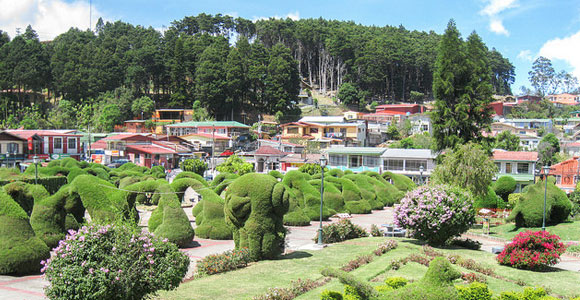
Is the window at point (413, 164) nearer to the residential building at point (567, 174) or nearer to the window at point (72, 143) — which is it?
the residential building at point (567, 174)

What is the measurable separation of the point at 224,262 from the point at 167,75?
8377 centimetres

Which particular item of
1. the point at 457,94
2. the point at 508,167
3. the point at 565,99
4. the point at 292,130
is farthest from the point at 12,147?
the point at 565,99

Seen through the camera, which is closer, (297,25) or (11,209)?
(11,209)

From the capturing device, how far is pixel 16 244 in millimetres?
14258

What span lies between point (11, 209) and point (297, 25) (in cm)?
11072

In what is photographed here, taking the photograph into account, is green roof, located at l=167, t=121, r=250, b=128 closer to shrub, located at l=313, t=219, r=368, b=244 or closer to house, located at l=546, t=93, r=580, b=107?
shrub, located at l=313, t=219, r=368, b=244

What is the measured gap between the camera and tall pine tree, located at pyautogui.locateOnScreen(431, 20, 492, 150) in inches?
1355

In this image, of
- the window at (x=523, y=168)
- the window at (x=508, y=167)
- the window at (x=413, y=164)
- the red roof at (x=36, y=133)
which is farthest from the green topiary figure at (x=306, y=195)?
the red roof at (x=36, y=133)

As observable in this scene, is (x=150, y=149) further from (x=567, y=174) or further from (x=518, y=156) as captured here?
(x=567, y=174)

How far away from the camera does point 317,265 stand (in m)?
15.0

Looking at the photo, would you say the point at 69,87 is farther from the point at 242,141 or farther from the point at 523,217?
the point at 523,217

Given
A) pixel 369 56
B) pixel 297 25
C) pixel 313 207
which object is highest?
pixel 297 25

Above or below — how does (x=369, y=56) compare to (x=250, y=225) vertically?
above

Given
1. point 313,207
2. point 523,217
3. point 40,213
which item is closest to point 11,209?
point 40,213
